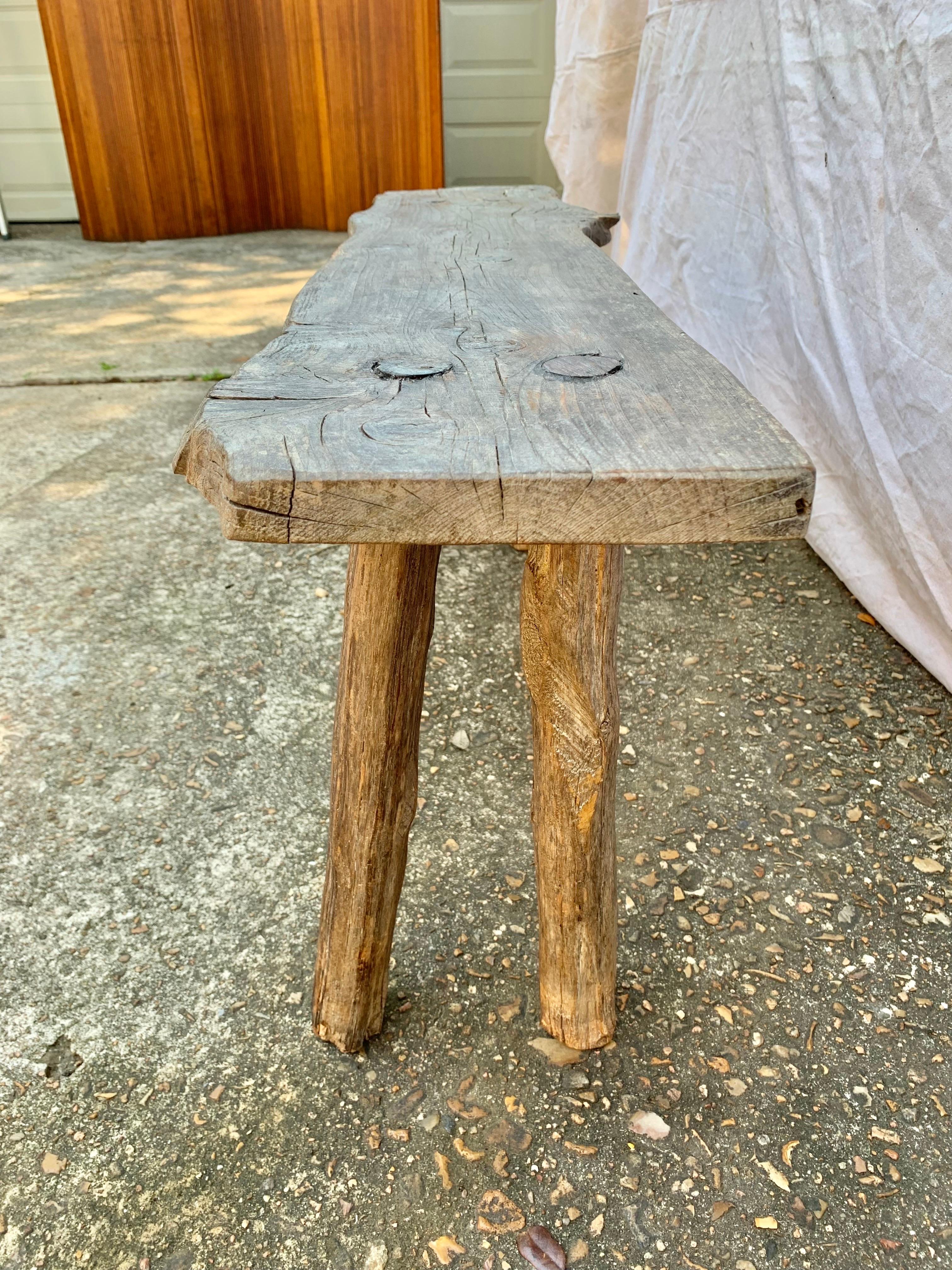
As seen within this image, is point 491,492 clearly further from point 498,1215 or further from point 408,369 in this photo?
point 498,1215

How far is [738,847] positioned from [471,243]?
119 centimetres

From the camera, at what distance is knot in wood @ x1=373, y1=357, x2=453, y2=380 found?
1028mm

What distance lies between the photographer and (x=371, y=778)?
1180mm

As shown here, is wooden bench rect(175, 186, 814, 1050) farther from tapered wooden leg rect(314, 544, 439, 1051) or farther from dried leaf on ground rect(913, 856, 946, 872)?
dried leaf on ground rect(913, 856, 946, 872)

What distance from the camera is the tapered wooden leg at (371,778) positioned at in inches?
45.0

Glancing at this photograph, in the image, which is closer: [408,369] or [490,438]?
[490,438]

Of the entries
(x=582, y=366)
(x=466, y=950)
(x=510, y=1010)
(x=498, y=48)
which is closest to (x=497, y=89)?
(x=498, y=48)

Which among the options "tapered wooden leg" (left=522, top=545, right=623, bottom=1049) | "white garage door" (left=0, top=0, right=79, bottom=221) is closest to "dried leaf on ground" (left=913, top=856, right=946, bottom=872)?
"tapered wooden leg" (left=522, top=545, right=623, bottom=1049)

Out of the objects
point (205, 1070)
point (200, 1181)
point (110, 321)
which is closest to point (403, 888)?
point (205, 1070)

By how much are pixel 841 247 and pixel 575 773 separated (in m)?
1.50

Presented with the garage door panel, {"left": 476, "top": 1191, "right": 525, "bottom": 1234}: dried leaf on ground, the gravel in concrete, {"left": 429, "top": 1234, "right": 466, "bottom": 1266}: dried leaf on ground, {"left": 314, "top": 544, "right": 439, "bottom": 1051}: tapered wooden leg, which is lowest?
the gravel in concrete

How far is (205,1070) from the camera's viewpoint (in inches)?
50.0

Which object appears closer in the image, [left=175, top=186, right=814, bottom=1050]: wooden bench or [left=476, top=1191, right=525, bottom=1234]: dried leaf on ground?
[left=175, top=186, right=814, bottom=1050]: wooden bench

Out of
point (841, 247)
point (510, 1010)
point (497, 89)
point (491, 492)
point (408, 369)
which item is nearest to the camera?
point (491, 492)
